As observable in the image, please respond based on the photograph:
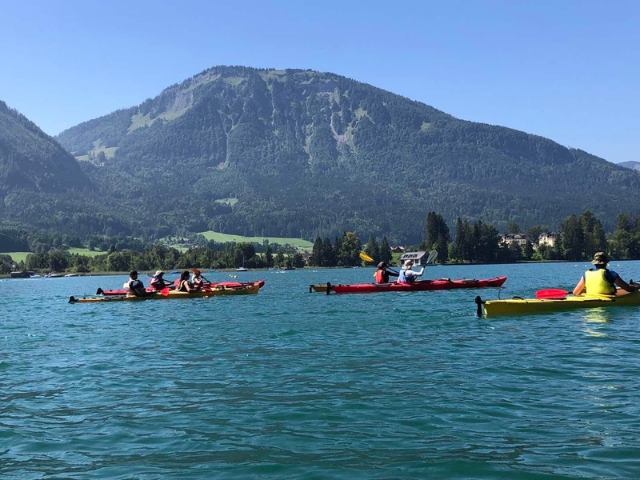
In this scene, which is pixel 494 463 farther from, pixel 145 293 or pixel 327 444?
pixel 145 293

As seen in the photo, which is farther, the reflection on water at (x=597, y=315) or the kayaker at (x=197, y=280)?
the kayaker at (x=197, y=280)

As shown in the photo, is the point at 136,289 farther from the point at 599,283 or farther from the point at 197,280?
the point at 599,283

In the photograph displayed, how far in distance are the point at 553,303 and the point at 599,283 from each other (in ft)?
6.69

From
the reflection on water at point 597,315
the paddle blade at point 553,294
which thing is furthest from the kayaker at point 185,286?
the reflection on water at point 597,315

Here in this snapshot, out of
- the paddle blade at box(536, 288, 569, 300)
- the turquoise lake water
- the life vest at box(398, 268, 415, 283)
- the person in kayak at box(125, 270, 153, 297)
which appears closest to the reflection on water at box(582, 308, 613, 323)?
the turquoise lake water

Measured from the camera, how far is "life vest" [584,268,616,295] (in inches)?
1200

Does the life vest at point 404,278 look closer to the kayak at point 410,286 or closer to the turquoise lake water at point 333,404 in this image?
the kayak at point 410,286

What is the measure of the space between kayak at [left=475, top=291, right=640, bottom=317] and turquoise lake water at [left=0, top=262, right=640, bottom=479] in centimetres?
164

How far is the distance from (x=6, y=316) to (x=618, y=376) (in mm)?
42005

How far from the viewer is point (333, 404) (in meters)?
14.8

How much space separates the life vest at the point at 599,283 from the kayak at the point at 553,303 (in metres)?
0.26

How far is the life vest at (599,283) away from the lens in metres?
30.5

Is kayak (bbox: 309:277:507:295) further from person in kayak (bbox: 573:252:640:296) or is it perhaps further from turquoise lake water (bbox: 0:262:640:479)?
turquoise lake water (bbox: 0:262:640:479)

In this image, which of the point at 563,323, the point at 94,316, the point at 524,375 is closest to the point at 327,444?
the point at 524,375
